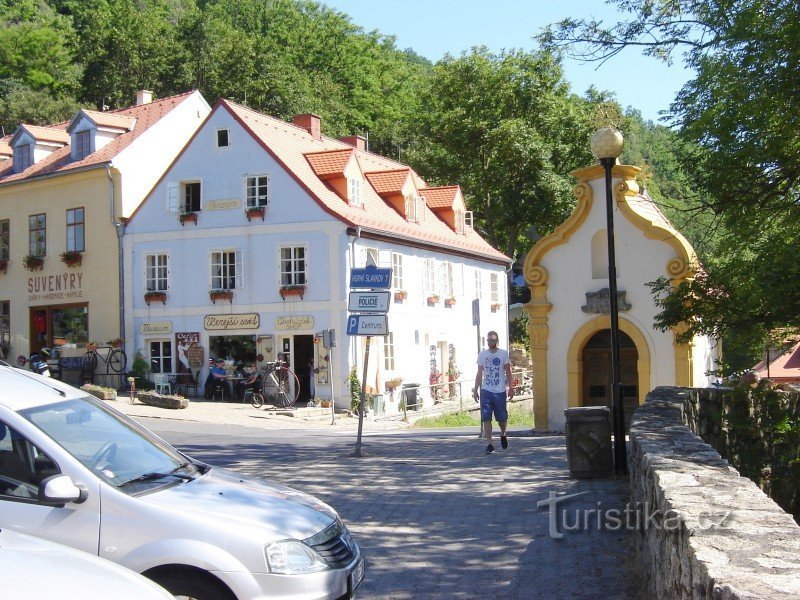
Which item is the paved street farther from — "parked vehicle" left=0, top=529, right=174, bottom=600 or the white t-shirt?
"parked vehicle" left=0, top=529, right=174, bottom=600

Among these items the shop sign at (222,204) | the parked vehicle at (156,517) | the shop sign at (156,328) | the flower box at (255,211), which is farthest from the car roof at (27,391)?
the shop sign at (156,328)

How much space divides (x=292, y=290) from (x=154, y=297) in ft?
17.8

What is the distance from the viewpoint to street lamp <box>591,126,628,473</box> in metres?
11.8

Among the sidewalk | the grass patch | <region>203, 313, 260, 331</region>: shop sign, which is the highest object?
<region>203, 313, 260, 331</region>: shop sign

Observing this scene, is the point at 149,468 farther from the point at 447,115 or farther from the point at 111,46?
the point at 111,46

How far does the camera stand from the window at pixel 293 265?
3262 cm

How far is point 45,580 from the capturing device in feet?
12.7

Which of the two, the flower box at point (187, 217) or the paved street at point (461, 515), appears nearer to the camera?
the paved street at point (461, 515)

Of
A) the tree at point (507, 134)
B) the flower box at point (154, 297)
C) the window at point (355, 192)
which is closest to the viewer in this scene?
the flower box at point (154, 297)

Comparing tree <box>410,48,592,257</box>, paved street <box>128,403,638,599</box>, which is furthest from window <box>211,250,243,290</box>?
tree <box>410,48,592,257</box>

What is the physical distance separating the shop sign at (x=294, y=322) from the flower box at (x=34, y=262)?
1075 centimetres

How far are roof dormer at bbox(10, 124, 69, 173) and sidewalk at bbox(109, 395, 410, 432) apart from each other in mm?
12931

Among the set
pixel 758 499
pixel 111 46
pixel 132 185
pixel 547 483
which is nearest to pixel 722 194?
pixel 547 483

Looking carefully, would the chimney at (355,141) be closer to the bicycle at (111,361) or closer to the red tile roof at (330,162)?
the red tile roof at (330,162)
